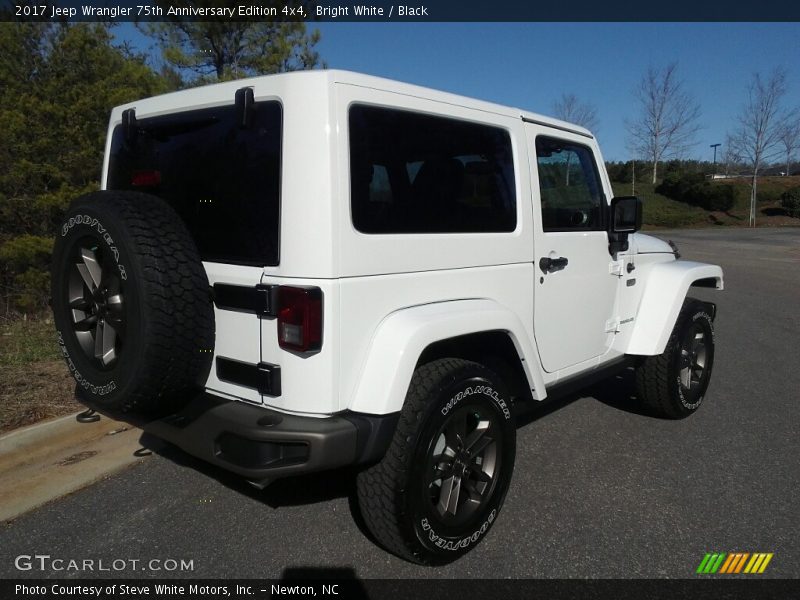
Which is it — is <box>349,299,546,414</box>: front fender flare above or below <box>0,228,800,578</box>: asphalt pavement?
above

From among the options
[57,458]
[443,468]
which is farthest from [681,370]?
[57,458]

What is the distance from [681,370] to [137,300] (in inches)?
145

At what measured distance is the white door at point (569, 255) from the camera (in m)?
3.32

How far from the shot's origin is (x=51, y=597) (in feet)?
8.25

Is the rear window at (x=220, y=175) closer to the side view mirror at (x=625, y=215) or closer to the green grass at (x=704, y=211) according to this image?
the side view mirror at (x=625, y=215)

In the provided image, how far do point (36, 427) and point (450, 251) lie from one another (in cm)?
279

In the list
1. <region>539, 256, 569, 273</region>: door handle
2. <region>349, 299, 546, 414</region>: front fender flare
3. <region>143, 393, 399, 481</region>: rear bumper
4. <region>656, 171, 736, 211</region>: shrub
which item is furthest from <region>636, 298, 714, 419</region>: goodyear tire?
<region>656, 171, 736, 211</region>: shrub

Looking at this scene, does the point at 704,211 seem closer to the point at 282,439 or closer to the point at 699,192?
the point at 699,192

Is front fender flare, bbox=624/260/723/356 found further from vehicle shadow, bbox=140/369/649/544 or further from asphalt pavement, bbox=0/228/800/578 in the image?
vehicle shadow, bbox=140/369/649/544

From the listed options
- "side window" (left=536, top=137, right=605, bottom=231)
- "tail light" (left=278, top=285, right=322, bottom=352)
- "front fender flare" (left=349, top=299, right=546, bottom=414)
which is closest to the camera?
"tail light" (left=278, top=285, right=322, bottom=352)

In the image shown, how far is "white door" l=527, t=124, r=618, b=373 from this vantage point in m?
3.32

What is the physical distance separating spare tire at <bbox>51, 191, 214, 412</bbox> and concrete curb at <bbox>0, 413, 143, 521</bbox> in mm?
1035

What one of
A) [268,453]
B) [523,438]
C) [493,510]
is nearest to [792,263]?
[523,438]

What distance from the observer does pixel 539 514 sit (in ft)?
10.4
